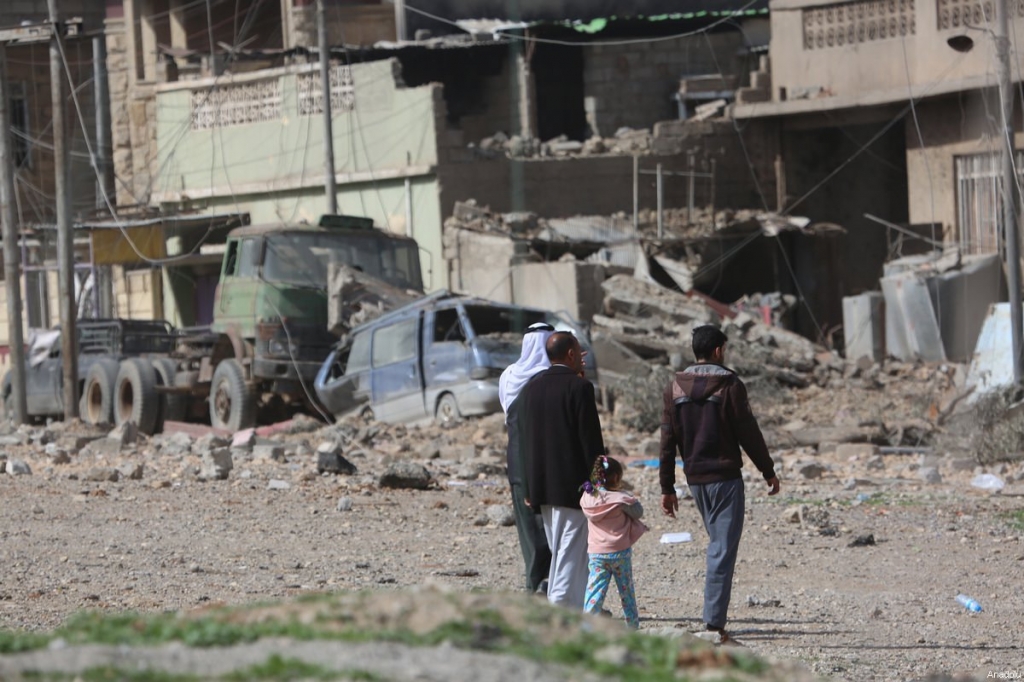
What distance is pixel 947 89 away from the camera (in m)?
21.9

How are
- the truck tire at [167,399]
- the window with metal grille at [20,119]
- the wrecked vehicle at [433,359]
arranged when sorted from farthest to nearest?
the window with metal grille at [20,119] < the truck tire at [167,399] < the wrecked vehicle at [433,359]

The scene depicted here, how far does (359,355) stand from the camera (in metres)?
18.3

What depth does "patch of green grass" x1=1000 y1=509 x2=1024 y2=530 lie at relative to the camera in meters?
10.8

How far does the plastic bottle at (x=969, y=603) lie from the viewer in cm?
818

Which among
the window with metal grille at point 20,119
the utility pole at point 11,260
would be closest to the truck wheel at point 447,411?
the utility pole at point 11,260

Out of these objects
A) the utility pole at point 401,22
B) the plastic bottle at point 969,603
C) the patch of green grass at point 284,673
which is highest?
the utility pole at point 401,22

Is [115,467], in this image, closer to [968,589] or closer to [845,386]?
[968,589]

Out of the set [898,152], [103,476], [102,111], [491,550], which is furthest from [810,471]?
[102,111]

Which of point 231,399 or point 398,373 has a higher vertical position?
point 398,373

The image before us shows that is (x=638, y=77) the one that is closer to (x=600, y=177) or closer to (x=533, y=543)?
(x=600, y=177)

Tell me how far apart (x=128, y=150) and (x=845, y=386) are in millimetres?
19462

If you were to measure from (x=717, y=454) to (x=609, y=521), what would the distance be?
59cm

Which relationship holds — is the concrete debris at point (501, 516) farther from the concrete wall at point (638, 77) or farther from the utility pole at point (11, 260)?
the concrete wall at point (638, 77)

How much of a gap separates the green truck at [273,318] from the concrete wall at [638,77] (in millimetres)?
8638
